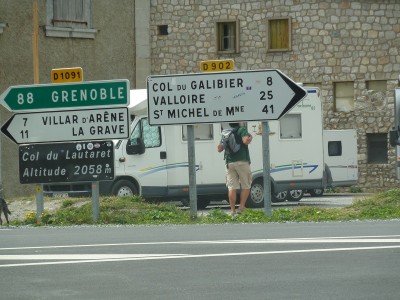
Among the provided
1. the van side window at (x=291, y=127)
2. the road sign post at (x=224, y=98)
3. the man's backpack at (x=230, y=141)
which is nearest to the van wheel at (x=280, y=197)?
the van side window at (x=291, y=127)

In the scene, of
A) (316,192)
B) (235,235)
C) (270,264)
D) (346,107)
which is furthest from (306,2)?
(270,264)

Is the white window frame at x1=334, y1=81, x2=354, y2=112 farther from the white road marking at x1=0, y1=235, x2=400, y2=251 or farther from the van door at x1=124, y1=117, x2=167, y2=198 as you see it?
the white road marking at x1=0, y1=235, x2=400, y2=251

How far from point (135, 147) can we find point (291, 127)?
4079mm

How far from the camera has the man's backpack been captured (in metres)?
23.9

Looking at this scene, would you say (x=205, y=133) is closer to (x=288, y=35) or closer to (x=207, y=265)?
(x=288, y=35)

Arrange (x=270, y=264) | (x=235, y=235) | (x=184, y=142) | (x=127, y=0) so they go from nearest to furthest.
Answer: (x=270, y=264) → (x=235, y=235) → (x=184, y=142) → (x=127, y=0)

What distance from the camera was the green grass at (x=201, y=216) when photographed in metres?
19.4

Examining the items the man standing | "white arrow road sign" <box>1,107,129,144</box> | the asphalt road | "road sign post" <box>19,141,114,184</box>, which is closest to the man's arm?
the man standing

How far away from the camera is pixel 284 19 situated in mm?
45844

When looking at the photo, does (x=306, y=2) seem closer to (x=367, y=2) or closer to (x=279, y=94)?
(x=367, y=2)

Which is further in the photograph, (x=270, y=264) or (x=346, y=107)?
(x=346, y=107)

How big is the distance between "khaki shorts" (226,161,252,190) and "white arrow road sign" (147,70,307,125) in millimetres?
4013

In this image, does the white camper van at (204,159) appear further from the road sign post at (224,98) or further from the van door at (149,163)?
the road sign post at (224,98)

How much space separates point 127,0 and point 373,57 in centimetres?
845
